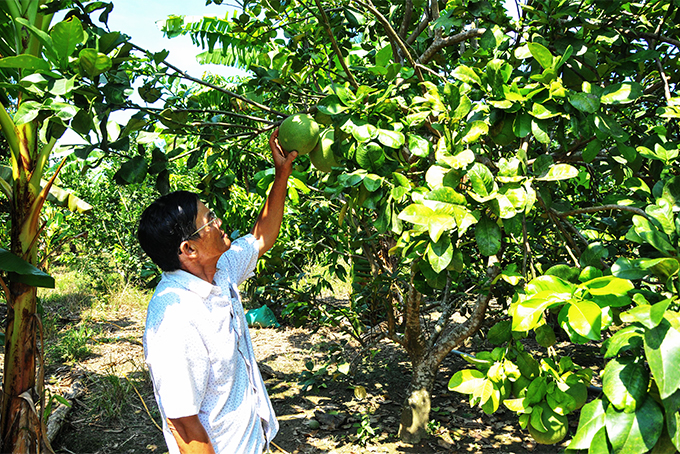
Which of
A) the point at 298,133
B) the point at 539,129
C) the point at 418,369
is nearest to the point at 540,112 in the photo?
the point at 539,129

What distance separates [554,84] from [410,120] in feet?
1.33

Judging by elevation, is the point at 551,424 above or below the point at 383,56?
below

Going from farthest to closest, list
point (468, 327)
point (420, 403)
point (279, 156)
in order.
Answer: point (420, 403) → point (468, 327) → point (279, 156)

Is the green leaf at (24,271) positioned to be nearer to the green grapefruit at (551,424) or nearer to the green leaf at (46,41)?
the green leaf at (46,41)

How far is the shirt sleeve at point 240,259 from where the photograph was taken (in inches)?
74.5

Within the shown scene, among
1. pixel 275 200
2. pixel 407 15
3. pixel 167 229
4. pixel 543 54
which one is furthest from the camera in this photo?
pixel 407 15

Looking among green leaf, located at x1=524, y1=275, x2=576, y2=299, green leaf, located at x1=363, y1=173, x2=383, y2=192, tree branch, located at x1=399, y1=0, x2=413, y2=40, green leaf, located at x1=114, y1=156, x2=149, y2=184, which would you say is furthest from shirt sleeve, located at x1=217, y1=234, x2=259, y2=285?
tree branch, located at x1=399, y1=0, x2=413, y2=40

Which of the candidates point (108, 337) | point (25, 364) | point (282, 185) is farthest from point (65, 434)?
point (282, 185)

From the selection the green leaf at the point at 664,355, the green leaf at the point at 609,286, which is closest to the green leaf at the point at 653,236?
the green leaf at the point at 609,286

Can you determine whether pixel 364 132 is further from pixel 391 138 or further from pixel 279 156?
pixel 279 156

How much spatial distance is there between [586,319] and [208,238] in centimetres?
115

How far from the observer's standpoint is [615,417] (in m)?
0.95

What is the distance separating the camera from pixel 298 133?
1660 mm

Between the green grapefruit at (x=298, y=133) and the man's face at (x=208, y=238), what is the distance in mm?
375
